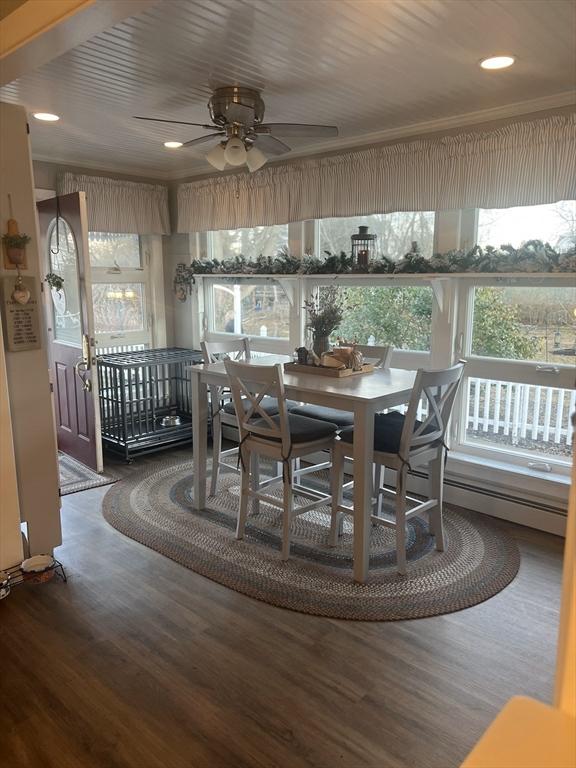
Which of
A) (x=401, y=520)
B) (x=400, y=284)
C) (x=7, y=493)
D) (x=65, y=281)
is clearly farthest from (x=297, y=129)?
(x=65, y=281)

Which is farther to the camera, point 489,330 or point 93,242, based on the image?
point 93,242

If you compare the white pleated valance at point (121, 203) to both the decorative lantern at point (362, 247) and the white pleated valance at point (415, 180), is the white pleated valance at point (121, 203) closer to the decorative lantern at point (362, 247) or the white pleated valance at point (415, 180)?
the white pleated valance at point (415, 180)

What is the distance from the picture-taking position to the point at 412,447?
9.37ft

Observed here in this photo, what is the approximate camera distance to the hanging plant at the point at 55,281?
4383 millimetres

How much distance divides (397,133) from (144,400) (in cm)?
280

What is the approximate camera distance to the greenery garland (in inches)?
125

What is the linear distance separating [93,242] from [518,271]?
355cm

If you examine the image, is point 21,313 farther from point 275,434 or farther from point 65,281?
point 65,281

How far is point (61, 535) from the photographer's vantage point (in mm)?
3105

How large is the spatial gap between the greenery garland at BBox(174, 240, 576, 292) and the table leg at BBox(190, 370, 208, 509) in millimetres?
1331

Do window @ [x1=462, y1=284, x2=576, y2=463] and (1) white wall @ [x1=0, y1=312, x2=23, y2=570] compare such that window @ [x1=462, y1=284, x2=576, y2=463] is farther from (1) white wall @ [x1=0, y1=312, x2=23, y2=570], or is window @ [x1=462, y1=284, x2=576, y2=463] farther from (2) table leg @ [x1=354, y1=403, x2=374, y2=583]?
(1) white wall @ [x1=0, y1=312, x2=23, y2=570]

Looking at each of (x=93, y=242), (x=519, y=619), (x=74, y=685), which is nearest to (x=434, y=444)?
(x=519, y=619)

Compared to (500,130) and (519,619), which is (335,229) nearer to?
(500,130)

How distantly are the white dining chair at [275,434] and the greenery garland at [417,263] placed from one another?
1246 millimetres
